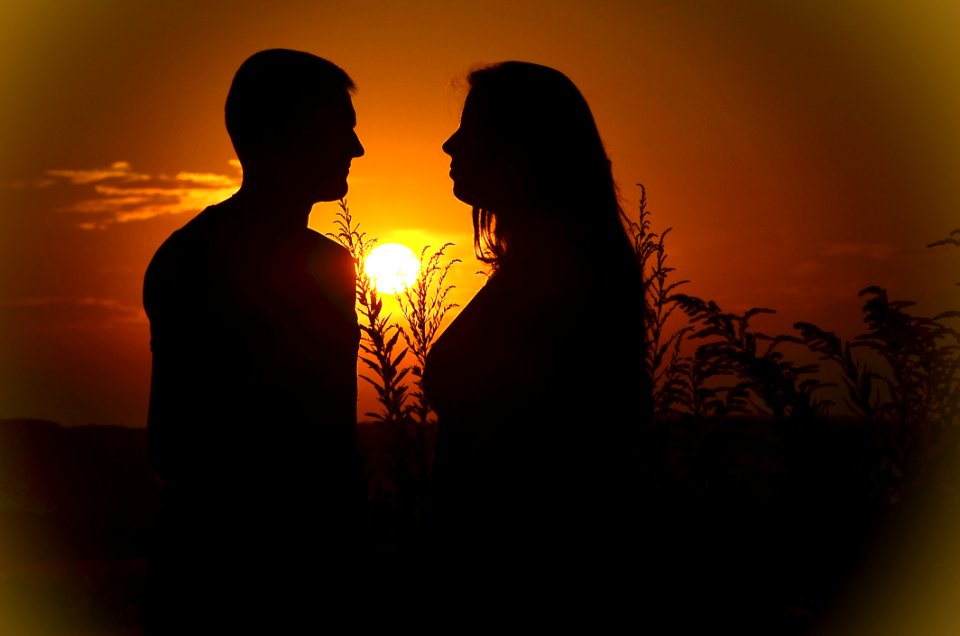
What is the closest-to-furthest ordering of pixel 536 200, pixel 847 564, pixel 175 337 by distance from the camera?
1. pixel 175 337
2. pixel 536 200
3. pixel 847 564

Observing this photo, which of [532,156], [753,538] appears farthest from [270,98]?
[753,538]

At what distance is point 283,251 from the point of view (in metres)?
3.04

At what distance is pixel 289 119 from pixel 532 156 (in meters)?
0.84

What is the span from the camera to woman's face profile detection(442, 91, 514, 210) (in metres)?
3.31

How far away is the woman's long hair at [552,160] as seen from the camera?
10.3 ft

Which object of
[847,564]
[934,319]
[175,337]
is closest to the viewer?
[175,337]

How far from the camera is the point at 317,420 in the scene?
2969 mm

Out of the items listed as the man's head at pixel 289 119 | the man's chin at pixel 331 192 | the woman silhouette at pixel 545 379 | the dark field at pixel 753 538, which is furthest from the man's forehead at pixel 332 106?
the dark field at pixel 753 538

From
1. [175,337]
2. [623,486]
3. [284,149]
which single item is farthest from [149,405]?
[623,486]

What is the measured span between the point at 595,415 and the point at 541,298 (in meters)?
0.42

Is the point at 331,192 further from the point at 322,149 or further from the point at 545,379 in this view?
the point at 545,379

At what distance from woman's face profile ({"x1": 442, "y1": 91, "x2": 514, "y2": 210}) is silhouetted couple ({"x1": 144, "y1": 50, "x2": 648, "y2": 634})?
0.33 metres

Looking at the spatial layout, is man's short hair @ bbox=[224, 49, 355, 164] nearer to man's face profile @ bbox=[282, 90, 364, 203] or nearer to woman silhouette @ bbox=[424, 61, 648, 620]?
man's face profile @ bbox=[282, 90, 364, 203]

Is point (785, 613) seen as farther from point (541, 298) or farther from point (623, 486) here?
A: point (541, 298)
